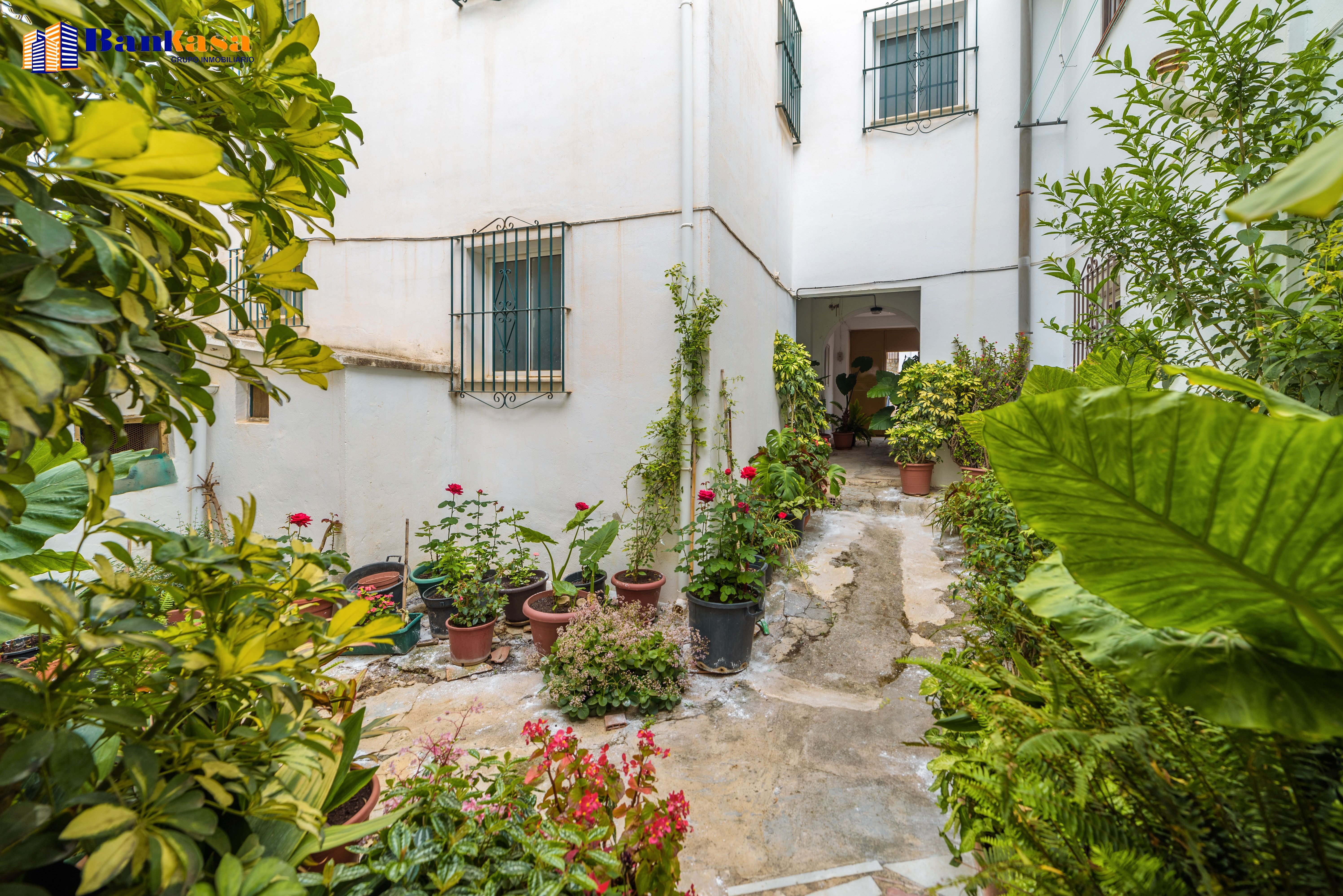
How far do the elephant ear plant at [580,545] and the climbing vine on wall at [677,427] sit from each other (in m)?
0.23

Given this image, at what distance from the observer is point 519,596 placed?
3.61m

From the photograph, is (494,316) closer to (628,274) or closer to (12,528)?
(628,274)

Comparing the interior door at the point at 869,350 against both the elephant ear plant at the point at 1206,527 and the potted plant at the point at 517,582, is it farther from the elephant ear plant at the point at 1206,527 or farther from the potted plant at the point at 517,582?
the elephant ear plant at the point at 1206,527

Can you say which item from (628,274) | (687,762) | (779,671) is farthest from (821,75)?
(687,762)

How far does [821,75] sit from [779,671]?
6711 millimetres

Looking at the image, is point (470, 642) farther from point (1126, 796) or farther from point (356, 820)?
point (1126, 796)

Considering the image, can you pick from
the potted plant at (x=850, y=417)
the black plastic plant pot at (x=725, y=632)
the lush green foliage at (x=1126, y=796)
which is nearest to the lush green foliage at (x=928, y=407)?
the potted plant at (x=850, y=417)

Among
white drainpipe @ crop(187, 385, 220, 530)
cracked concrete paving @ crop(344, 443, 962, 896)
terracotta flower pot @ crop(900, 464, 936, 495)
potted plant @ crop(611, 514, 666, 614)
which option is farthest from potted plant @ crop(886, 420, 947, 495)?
white drainpipe @ crop(187, 385, 220, 530)

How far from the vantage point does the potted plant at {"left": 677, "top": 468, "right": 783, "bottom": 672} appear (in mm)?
2971

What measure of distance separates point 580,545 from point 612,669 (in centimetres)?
113

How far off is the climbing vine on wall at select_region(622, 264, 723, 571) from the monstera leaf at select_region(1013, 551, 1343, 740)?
281 centimetres

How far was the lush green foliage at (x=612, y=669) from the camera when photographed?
260cm

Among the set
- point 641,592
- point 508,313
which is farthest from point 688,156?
point 641,592

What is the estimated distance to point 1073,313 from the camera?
16.2ft
